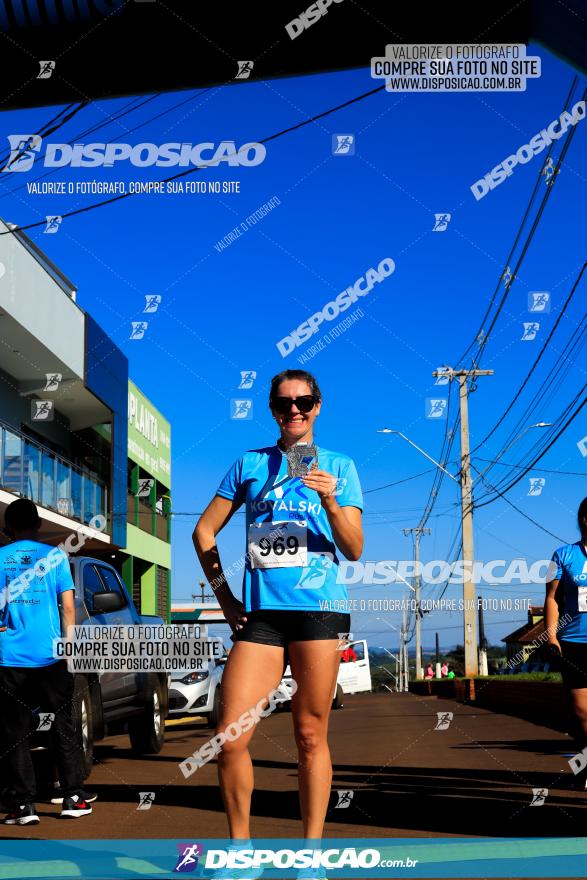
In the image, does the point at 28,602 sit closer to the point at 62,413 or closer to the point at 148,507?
the point at 62,413

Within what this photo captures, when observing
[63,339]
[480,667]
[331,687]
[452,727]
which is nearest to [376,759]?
[452,727]

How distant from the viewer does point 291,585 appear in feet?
13.9

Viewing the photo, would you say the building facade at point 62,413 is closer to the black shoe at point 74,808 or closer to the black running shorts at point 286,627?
the black shoe at point 74,808

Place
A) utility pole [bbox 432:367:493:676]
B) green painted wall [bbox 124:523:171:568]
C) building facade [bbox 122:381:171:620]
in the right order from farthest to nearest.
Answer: building facade [bbox 122:381:171:620]
green painted wall [bbox 124:523:171:568]
utility pole [bbox 432:367:493:676]

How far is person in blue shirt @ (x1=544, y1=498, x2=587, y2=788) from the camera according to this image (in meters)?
6.83

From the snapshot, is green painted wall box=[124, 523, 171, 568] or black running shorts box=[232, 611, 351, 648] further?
green painted wall box=[124, 523, 171, 568]

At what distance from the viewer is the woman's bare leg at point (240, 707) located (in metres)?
4.07

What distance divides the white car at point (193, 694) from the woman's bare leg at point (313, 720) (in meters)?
11.6

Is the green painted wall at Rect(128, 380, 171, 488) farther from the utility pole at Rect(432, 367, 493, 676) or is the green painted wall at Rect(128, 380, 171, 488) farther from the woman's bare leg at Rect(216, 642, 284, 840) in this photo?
the woman's bare leg at Rect(216, 642, 284, 840)

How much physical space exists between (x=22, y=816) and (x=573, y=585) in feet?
11.6

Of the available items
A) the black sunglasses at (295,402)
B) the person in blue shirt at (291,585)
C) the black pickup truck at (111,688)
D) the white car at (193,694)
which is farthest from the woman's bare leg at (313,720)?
the white car at (193,694)

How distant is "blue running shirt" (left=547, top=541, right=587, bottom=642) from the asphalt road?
3.39 feet

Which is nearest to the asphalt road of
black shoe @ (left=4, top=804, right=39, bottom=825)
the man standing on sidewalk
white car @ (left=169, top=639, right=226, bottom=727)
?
black shoe @ (left=4, top=804, right=39, bottom=825)

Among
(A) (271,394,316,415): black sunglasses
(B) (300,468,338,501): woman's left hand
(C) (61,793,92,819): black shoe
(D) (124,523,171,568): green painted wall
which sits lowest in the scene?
(C) (61,793,92,819): black shoe
